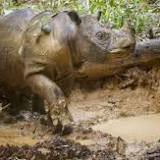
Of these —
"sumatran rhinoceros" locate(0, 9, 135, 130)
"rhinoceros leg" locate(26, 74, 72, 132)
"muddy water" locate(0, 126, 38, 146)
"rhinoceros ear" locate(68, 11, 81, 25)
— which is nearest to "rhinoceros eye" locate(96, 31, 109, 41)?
"sumatran rhinoceros" locate(0, 9, 135, 130)

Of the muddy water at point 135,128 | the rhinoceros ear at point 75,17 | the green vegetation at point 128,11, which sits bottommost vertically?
the muddy water at point 135,128

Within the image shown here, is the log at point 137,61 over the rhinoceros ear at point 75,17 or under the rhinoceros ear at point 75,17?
under

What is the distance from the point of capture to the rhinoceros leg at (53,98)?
18.6 feet

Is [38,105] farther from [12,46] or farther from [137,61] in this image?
[137,61]

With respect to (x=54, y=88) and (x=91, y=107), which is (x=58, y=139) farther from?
(x=91, y=107)

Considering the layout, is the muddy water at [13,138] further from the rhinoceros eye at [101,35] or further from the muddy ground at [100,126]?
the rhinoceros eye at [101,35]

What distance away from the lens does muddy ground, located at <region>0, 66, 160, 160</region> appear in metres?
4.58

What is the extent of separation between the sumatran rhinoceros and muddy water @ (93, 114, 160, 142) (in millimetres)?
683

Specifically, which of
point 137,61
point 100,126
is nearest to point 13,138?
point 100,126

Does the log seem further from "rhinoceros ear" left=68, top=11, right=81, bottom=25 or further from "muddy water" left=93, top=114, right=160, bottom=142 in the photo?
"rhinoceros ear" left=68, top=11, right=81, bottom=25

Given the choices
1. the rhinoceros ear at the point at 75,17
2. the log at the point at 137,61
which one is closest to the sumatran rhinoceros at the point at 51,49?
the rhinoceros ear at the point at 75,17

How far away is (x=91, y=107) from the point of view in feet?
25.6

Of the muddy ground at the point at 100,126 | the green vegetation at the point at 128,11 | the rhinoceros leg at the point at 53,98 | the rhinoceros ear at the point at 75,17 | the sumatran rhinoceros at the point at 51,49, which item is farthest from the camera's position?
the green vegetation at the point at 128,11

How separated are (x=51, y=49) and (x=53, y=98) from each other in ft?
1.66
